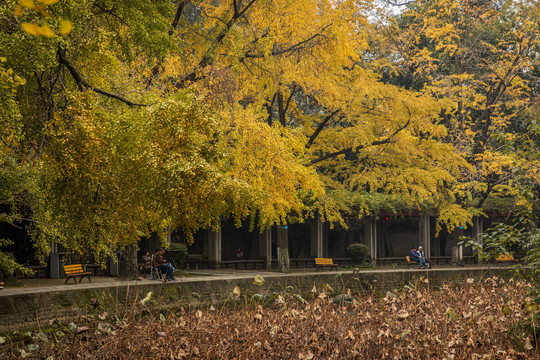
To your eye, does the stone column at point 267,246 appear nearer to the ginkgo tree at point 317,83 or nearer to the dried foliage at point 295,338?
the ginkgo tree at point 317,83

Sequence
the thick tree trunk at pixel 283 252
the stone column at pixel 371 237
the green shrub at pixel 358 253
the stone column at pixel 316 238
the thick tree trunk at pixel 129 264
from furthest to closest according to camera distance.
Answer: the stone column at pixel 371 237, the stone column at pixel 316 238, the green shrub at pixel 358 253, the thick tree trunk at pixel 283 252, the thick tree trunk at pixel 129 264

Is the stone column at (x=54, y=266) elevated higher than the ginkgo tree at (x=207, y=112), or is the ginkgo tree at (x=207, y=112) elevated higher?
the ginkgo tree at (x=207, y=112)

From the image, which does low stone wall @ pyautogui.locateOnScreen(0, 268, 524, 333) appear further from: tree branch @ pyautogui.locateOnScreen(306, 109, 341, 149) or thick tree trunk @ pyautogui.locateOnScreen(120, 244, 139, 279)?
tree branch @ pyautogui.locateOnScreen(306, 109, 341, 149)

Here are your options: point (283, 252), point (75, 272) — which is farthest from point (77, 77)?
point (283, 252)

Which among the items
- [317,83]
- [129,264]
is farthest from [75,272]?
[317,83]

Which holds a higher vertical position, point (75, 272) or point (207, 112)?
point (207, 112)

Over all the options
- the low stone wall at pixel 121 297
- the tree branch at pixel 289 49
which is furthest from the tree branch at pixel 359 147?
the tree branch at pixel 289 49

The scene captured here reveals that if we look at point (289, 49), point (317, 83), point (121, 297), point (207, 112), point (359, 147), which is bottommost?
point (121, 297)

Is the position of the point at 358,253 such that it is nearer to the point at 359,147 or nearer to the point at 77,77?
the point at 359,147

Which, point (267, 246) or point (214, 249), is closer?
point (214, 249)

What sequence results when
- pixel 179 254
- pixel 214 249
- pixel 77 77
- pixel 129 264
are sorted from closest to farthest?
pixel 77 77
pixel 129 264
pixel 179 254
pixel 214 249

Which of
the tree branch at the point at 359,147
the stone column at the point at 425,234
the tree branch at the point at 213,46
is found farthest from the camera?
the stone column at the point at 425,234

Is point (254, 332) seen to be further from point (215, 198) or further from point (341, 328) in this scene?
point (215, 198)

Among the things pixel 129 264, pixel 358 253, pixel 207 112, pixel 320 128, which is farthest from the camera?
pixel 358 253
